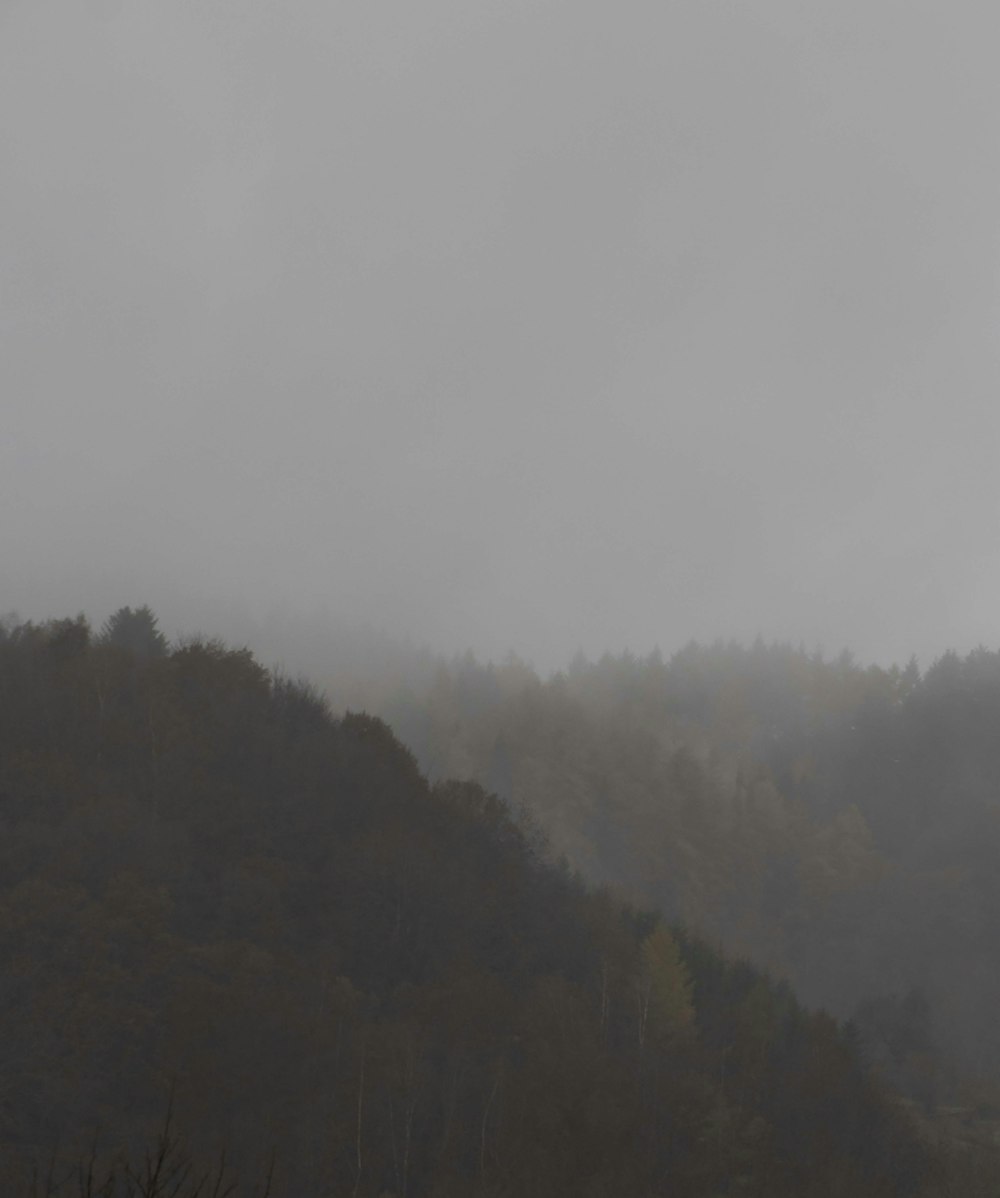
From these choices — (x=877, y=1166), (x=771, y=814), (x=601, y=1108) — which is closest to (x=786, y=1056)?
(x=877, y=1166)

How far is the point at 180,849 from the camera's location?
58.3 metres

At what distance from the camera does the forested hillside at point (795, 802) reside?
365ft

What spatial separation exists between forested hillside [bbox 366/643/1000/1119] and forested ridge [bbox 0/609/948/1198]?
101 feet

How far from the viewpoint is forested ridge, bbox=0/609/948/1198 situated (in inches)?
1676

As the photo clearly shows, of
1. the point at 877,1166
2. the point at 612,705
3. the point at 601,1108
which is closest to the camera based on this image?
the point at 601,1108

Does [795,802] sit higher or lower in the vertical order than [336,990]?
higher

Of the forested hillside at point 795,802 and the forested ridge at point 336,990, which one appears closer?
the forested ridge at point 336,990

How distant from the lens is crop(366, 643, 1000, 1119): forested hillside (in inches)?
4380

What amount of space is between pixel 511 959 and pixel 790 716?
110m

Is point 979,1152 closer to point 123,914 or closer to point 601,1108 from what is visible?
point 601,1108

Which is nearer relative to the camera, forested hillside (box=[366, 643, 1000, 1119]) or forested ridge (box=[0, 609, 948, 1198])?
forested ridge (box=[0, 609, 948, 1198])

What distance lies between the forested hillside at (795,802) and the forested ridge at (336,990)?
30678 mm

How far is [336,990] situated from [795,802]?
104810 millimetres

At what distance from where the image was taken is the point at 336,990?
170 ft
